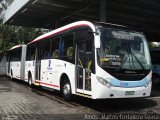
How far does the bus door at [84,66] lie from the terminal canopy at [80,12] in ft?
24.8

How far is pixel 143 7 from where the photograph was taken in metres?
19.4

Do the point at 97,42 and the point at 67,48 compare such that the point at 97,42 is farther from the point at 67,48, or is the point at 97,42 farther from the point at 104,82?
the point at 67,48

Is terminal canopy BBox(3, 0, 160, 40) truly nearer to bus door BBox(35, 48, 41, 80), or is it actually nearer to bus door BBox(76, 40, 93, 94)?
bus door BBox(35, 48, 41, 80)

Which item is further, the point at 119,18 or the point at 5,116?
the point at 119,18

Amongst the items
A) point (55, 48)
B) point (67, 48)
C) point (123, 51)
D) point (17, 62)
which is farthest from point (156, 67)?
point (17, 62)

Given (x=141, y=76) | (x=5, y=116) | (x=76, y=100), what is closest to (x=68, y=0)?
(x=76, y=100)

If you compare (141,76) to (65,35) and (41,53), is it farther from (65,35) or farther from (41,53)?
(41,53)

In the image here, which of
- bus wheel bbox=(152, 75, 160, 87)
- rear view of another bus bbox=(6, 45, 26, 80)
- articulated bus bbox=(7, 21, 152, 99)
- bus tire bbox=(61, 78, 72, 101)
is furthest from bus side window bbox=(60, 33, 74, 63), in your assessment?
rear view of another bus bbox=(6, 45, 26, 80)

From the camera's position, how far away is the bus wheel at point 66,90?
455 inches

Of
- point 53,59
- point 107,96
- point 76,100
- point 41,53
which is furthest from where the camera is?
point 41,53

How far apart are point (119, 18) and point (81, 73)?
1378cm

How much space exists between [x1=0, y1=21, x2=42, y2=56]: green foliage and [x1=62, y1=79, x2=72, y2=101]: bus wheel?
63.1 feet

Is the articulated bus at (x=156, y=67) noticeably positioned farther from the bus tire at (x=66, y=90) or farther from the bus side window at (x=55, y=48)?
the bus tire at (x=66, y=90)

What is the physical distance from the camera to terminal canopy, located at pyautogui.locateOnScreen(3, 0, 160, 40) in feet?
60.3
